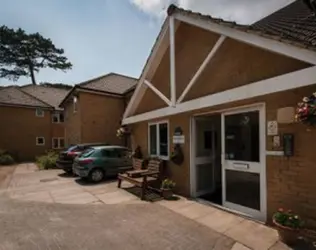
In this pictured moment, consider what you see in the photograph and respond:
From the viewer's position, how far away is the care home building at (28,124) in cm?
2769

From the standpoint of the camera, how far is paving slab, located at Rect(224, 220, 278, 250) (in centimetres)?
498

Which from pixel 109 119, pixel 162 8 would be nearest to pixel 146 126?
pixel 162 8

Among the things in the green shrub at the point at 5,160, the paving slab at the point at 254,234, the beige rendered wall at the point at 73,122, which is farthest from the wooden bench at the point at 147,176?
the green shrub at the point at 5,160

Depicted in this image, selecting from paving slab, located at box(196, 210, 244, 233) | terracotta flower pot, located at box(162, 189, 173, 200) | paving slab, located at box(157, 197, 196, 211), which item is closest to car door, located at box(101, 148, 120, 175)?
terracotta flower pot, located at box(162, 189, 173, 200)

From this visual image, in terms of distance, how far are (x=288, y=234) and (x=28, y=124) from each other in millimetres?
28943

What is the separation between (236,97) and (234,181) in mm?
2326

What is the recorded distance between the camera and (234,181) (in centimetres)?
709

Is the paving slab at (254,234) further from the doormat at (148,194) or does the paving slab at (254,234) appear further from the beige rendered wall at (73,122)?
the beige rendered wall at (73,122)

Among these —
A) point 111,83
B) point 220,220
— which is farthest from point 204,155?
point 111,83

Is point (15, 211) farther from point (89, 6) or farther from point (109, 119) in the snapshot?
point (109, 119)

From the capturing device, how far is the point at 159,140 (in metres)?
10.6

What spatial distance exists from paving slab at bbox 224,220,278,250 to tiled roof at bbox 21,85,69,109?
2822 cm

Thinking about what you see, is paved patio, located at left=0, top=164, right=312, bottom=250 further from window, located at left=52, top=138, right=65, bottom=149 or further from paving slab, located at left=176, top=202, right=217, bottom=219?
window, located at left=52, top=138, right=65, bottom=149

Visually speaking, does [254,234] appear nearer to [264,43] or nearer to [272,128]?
[272,128]
